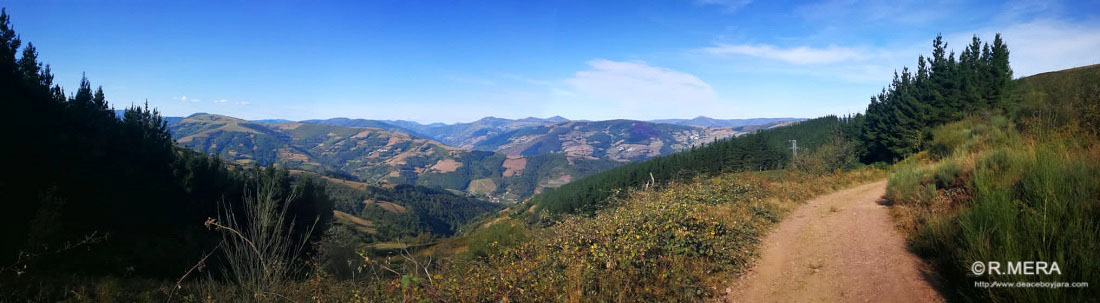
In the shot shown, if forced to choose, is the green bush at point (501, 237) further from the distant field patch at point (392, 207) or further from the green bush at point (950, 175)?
the distant field patch at point (392, 207)

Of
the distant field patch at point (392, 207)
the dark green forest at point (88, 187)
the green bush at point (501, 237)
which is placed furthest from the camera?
the distant field patch at point (392, 207)

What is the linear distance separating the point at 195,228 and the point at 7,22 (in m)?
13.8

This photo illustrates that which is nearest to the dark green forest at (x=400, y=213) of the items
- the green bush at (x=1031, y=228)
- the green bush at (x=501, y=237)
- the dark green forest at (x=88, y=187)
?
the dark green forest at (x=88, y=187)

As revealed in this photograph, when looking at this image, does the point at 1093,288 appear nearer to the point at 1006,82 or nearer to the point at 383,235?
the point at 1006,82

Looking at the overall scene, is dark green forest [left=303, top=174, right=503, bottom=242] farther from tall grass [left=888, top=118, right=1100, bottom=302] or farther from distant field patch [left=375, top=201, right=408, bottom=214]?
tall grass [left=888, top=118, right=1100, bottom=302]

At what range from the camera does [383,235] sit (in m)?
108

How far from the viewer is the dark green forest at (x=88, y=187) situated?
1473 centimetres

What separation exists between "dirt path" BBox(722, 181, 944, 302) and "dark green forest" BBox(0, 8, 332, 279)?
15.3 metres

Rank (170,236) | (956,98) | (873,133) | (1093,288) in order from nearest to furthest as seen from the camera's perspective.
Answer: (1093,288) → (170,236) → (956,98) → (873,133)

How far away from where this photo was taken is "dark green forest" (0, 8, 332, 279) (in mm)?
14734

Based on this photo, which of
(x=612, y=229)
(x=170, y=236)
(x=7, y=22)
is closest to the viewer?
(x=612, y=229)

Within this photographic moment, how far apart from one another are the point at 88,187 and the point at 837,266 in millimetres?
30631

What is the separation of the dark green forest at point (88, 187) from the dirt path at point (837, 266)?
15.3 m

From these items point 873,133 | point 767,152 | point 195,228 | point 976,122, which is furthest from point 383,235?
point 976,122
